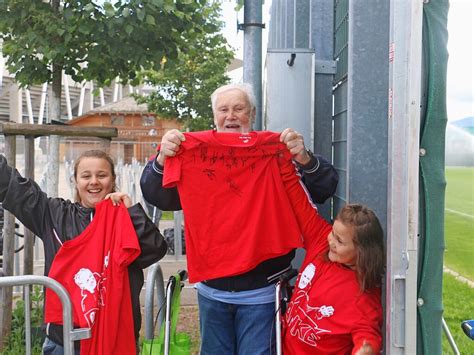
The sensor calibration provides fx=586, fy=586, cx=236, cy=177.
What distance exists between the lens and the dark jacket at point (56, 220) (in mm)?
3086

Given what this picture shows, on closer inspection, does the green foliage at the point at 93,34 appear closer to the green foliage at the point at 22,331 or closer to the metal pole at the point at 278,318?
the green foliage at the point at 22,331

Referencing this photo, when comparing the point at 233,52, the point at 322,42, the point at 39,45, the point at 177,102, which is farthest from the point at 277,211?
the point at 177,102

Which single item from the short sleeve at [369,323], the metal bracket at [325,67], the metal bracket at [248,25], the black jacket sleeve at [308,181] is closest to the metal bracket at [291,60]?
the metal bracket at [325,67]

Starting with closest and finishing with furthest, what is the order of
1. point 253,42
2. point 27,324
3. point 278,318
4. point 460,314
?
point 278,318
point 27,324
point 253,42
point 460,314

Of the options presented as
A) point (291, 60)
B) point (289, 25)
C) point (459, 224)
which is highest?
point (289, 25)

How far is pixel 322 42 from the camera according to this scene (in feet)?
15.4

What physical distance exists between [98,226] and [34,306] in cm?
325

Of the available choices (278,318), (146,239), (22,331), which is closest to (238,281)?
(278,318)

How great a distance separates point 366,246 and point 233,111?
0.98 m

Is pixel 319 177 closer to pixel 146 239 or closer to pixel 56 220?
pixel 146 239

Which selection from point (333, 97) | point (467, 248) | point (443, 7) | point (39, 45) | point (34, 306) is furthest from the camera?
point (34, 306)

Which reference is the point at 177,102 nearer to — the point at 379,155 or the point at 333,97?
the point at 333,97

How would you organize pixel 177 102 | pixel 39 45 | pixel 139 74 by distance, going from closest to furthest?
pixel 39 45, pixel 139 74, pixel 177 102

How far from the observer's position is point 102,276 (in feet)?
9.80
